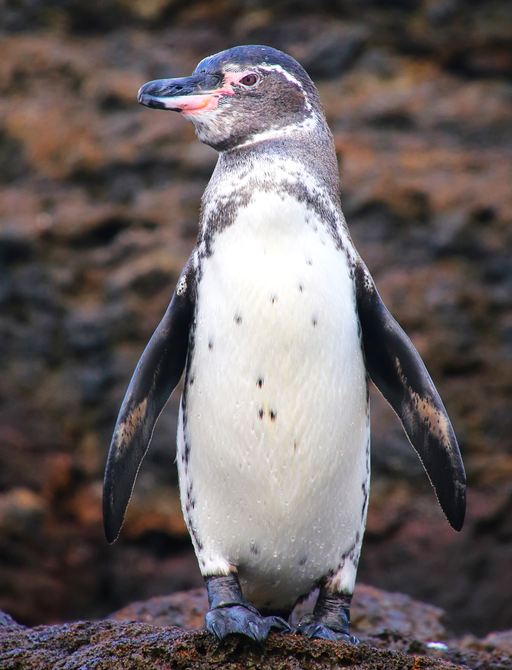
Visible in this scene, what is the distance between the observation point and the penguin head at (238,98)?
313 centimetres

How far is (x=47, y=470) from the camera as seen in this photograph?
6074mm

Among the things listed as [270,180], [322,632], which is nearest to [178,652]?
[322,632]

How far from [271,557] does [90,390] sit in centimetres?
348

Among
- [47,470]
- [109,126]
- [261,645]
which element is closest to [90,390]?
[47,470]

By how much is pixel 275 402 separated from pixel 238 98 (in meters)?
0.97

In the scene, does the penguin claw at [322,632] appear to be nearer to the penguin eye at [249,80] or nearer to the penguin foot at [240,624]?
the penguin foot at [240,624]

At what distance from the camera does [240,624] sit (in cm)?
261

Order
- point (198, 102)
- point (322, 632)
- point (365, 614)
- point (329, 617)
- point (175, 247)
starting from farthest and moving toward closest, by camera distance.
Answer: point (175, 247) → point (365, 614) → point (198, 102) → point (329, 617) → point (322, 632)

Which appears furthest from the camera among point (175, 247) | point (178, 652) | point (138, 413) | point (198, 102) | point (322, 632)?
point (175, 247)

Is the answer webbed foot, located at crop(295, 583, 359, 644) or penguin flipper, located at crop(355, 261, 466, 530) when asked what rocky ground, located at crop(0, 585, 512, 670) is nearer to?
webbed foot, located at crop(295, 583, 359, 644)

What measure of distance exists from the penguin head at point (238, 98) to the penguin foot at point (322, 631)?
4.74 feet

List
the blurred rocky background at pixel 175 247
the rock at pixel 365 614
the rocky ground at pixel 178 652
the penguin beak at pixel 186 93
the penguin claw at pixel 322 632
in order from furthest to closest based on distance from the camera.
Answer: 1. the blurred rocky background at pixel 175 247
2. the rock at pixel 365 614
3. the penguin beak at pixel 186 93
4. the penguin claw at pixel 322 632
5. the rocky ground at pixel 178 652

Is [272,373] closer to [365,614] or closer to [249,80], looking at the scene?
[249,80]

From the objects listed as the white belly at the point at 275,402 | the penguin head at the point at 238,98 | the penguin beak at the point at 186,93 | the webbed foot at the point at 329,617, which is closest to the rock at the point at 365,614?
the webbed foot at the point at 329,617
